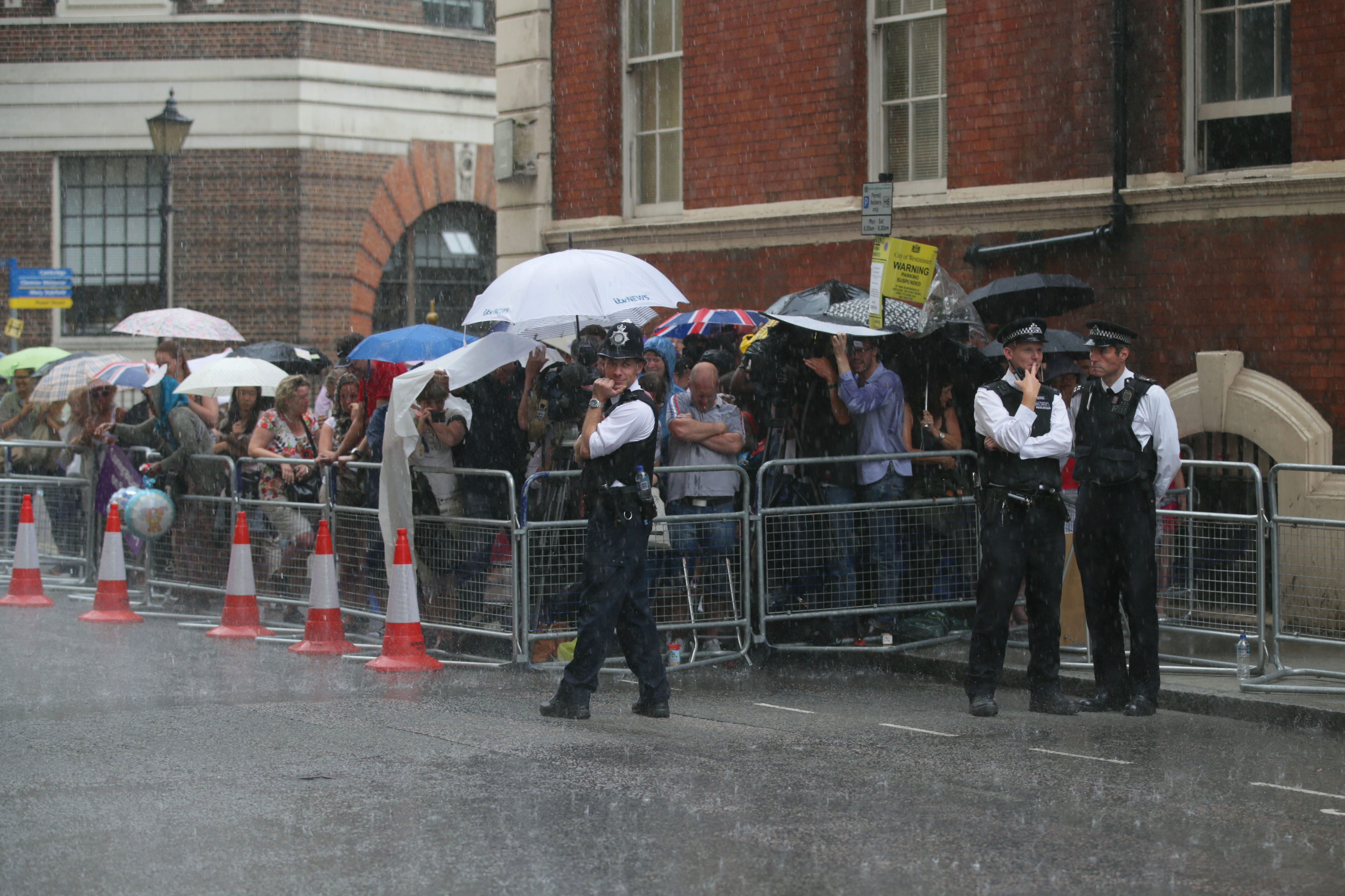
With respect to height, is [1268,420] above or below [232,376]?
below

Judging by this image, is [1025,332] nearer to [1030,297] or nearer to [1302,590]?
[1302,590]

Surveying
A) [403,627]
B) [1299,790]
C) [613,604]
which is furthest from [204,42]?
[1299,790]

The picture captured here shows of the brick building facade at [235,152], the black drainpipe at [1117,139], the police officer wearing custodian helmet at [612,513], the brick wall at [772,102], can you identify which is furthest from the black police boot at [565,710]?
the brick building facade at [235,152]

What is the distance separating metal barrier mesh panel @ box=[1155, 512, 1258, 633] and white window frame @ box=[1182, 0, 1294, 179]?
348 centimetres

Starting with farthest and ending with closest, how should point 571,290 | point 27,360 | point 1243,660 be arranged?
point 27,360, point 571,290, point 1243,660

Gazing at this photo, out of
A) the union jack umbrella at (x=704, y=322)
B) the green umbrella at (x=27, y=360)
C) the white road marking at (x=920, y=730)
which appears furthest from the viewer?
the green umbrella at (x=27, y=360)

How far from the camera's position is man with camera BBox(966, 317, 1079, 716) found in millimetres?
9008

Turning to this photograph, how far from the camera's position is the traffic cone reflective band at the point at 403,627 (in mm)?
10484

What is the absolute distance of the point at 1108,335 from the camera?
9.15 metres

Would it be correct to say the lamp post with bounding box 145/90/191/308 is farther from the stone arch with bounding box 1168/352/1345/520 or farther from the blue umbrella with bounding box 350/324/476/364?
the stone arch with bounding box 1168/352/1345/520

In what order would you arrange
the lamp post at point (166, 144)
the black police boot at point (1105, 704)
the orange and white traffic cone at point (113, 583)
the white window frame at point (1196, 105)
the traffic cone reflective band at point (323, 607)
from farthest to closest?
the lamp post at point (166, 144)
the orange and white traffic cone at point (113, 583)
the white window frame at point (1196, 105)
the traffic cone reflective band at point (323, 607)
the black police boot at point (1105, 704)

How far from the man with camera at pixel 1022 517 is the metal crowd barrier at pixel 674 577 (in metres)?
2.03

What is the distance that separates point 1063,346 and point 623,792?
550 centimetres

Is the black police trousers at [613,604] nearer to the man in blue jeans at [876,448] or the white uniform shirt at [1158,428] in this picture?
the man in blue jeans at [876,448]
